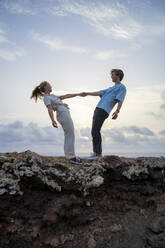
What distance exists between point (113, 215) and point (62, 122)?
310cm

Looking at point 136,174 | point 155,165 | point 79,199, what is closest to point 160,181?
point 155,165

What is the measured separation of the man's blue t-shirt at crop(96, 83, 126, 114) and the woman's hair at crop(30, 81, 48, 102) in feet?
6.34

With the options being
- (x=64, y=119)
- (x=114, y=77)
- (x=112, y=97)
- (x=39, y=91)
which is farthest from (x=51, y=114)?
(x=114, y=77)

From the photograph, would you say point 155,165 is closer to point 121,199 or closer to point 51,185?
point 121,199

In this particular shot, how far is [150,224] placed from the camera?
22.6 feet

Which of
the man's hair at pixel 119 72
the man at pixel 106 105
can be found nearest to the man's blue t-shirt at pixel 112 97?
the man at pixel 106 105

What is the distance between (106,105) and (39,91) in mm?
2293

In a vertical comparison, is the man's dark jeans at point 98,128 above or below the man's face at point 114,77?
below

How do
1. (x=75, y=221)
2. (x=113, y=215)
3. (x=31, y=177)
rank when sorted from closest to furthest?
(x=31, y=177) < (x=75, y=221) < (x=113, y=215)

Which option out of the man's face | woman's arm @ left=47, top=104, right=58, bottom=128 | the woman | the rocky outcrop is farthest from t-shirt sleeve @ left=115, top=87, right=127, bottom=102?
woman's arm @ left=47, top=104, right=58, bottom=128

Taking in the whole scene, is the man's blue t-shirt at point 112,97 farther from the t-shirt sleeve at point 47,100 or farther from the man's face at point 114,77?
the t-shirt sleeve at point 47,100

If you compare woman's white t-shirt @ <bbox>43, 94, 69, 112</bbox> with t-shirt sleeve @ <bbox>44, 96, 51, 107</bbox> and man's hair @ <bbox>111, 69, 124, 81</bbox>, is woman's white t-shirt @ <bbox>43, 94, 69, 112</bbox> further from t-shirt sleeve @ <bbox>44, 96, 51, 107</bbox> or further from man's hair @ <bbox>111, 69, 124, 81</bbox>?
Answer: man's hair @ <bbox>111, 69, 124, 81</bbox>

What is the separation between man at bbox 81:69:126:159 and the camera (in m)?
7.95

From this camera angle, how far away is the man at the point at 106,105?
7.95 metres
